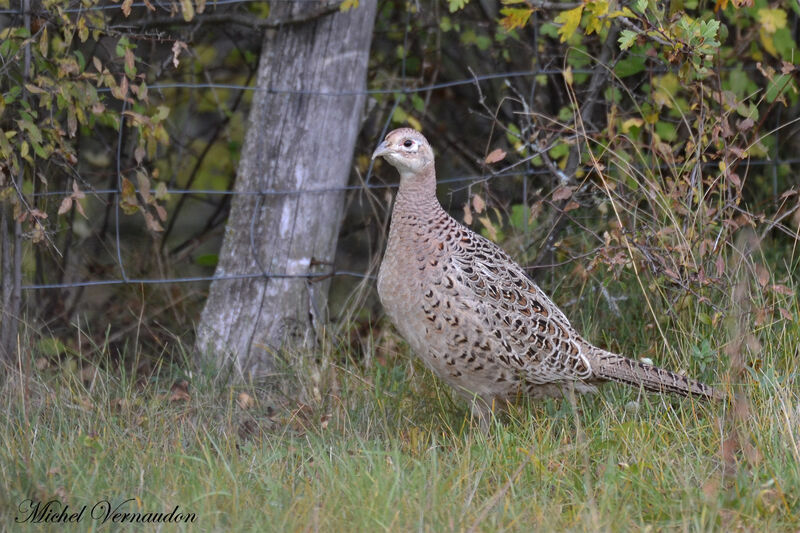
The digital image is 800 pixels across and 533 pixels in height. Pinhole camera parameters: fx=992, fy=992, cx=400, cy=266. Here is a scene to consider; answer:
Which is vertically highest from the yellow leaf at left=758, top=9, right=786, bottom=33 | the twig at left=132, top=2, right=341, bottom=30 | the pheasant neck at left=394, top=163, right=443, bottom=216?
the yellow leaf at left=758, top=9, right=786, bottom=33

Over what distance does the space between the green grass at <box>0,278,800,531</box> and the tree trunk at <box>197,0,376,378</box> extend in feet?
1.48

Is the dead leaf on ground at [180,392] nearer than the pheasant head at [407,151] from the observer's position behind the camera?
No

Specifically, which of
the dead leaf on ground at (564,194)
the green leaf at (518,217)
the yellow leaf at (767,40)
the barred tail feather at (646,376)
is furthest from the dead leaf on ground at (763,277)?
the yellow leaf at (767,40)

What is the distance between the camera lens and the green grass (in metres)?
2.79

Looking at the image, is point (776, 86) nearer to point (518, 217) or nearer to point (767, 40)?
point (767, 40)

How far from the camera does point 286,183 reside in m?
4.60

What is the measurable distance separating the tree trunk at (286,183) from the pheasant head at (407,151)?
0.84 meters

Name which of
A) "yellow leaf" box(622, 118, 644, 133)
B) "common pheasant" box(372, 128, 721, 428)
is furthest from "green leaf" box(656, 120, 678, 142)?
"common pheasant" box(372, 128, 721, 428)

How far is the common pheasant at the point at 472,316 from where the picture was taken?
3.69 meters

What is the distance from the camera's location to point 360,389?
408cm

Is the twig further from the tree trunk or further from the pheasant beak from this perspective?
the pheasant beak

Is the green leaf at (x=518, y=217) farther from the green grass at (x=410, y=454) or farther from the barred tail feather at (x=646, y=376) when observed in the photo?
the barred tail feather at (x=646, y=376)
